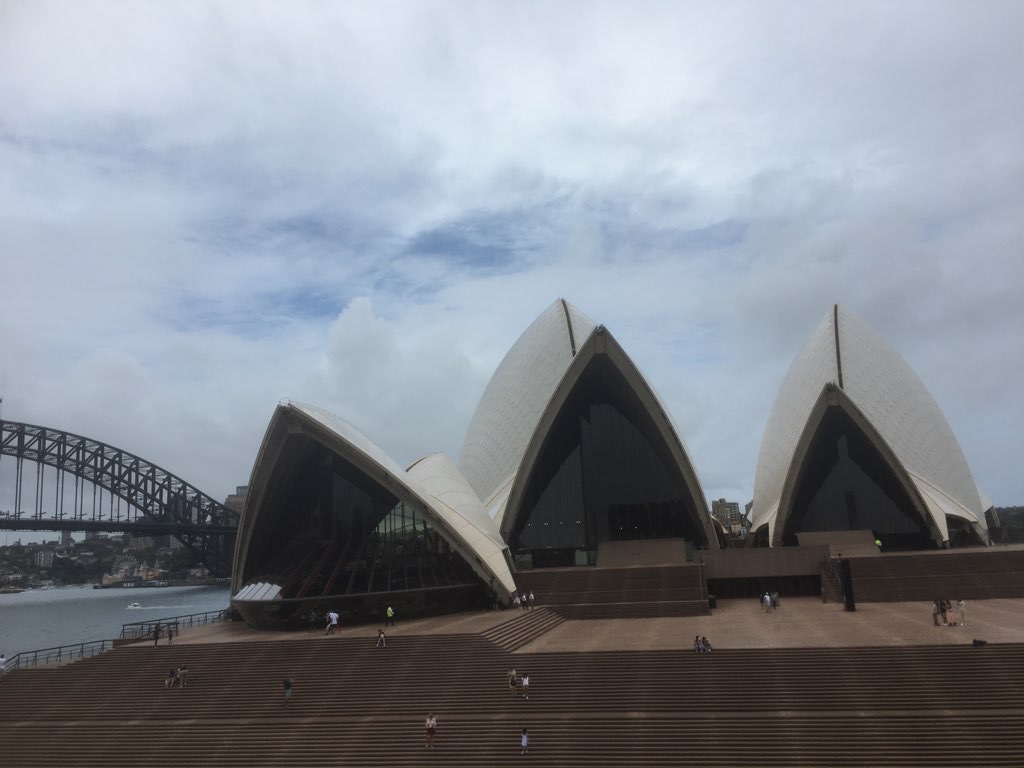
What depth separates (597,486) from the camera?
3400 cm

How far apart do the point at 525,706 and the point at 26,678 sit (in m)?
14.4

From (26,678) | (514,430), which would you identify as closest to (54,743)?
(26,678)

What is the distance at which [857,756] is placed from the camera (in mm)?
13484

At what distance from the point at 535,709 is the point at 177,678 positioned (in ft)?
32.2

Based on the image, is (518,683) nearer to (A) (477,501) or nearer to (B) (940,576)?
(A) (477,501)

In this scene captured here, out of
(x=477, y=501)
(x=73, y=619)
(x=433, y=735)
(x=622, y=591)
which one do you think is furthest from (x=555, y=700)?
(x=73, y=619)

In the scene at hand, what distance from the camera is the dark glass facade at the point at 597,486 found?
109ft

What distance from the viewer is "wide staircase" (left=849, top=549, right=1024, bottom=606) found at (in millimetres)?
25547

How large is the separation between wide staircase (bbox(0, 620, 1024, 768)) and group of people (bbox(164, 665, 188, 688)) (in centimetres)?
23

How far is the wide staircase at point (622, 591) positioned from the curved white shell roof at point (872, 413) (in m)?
9.23

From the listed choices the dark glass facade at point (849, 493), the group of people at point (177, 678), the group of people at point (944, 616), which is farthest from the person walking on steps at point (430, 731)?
the dark glass facade at point (849, 493)

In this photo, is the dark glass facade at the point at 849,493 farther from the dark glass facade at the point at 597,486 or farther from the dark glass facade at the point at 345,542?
the dark glass facade at the point at 345,542

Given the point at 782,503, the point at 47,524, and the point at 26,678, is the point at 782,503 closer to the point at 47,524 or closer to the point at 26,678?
the point at 26,678

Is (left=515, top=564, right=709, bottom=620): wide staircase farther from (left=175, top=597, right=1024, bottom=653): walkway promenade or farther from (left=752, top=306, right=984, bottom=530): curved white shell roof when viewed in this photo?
(left=752, top=306, right=984, bottom=530): curved white shell roof
